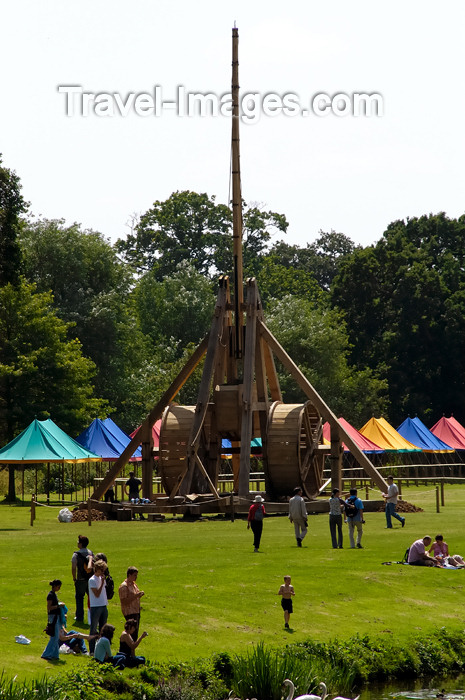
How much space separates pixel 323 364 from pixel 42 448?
36479 millimetres

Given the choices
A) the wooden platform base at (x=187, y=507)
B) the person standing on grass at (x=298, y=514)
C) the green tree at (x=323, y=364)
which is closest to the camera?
the person standing on grass at (x=298, y=514)

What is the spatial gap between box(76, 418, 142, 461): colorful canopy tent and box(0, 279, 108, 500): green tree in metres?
3.93

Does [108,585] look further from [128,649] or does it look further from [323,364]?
[323,364]

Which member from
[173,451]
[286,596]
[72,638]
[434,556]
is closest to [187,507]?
[173,451]

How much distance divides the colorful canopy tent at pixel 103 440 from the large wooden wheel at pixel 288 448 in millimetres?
11946

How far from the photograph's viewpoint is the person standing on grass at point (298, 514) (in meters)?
29.1

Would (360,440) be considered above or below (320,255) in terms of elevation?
below

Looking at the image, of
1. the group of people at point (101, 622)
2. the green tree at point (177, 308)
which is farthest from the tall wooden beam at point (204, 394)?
the green tree at point (177, 308)

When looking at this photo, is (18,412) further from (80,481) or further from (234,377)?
(234,377)

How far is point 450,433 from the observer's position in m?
71.8

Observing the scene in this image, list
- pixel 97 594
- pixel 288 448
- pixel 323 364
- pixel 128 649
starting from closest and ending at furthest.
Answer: pixel 97 594 → pixel 128 649 → pixel 288 448 → pixel 323 364

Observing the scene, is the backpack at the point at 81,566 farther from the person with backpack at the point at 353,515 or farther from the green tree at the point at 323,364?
the green tree at the point at 323,364

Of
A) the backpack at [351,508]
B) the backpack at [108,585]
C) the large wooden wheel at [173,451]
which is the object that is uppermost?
the large wooden wheel at [173,451]

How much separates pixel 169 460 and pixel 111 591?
2199 cm
